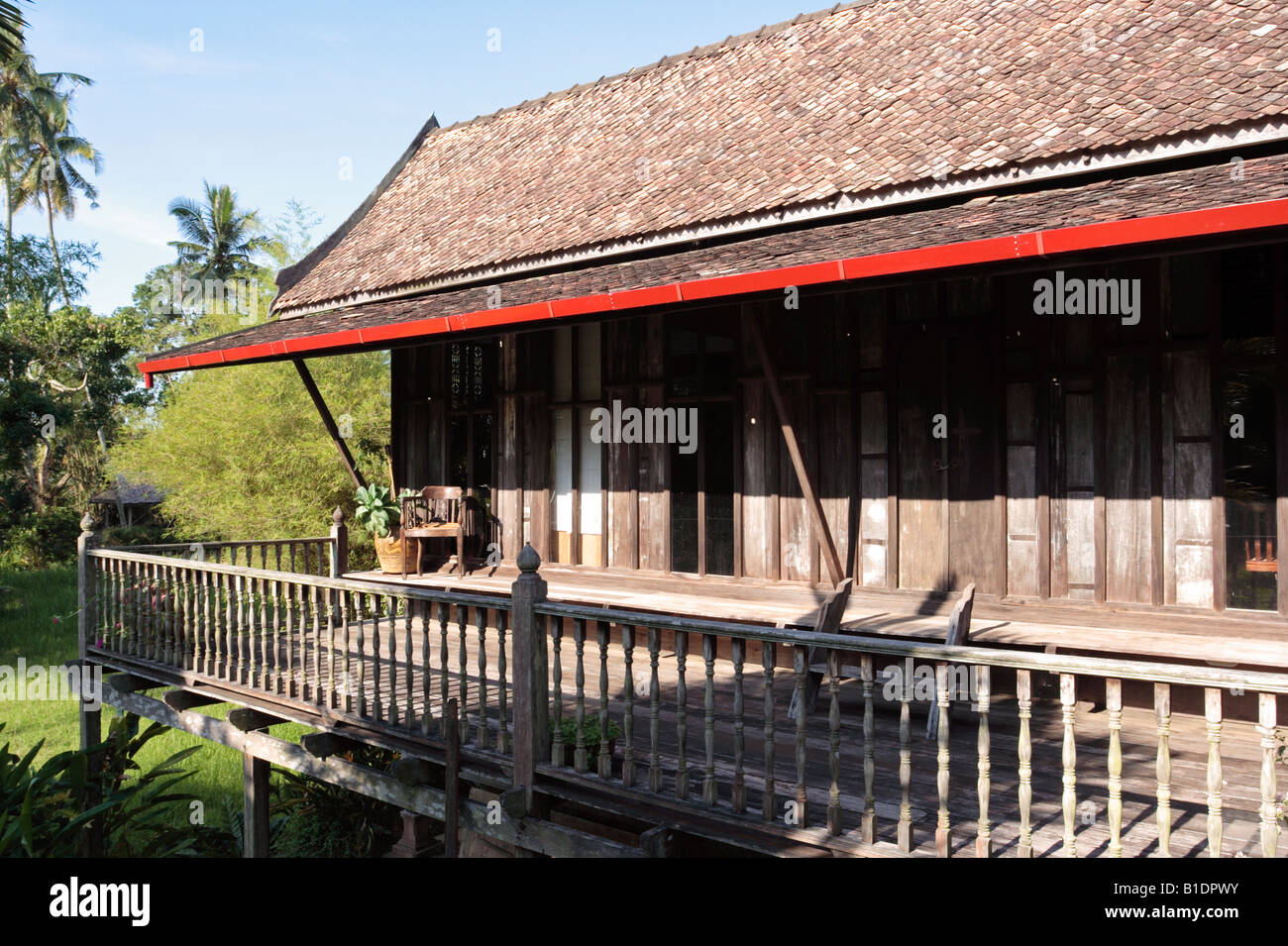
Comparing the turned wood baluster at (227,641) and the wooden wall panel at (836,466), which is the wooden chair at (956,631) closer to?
the wooden wall panel at (836,466)

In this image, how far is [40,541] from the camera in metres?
29.8

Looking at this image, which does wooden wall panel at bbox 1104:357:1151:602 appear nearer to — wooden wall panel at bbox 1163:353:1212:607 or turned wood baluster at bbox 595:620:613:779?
wooden wall panel at bbox 1163:353:1212:607

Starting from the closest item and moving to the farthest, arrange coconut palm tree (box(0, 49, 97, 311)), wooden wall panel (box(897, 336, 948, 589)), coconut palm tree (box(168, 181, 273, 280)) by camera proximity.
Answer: wooden wall panel (box(897, 336, 948, 589))
coconut palm tree (box(0, 49, 97, 311))
coconut palm tree (box(168, 181, 273, 280))

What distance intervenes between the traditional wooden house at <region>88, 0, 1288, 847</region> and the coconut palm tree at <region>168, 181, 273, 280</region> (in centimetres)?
3491

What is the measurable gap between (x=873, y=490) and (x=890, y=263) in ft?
8.37

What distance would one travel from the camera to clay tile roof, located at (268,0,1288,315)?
6547mm

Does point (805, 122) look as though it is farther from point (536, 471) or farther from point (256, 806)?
point (256, 806)

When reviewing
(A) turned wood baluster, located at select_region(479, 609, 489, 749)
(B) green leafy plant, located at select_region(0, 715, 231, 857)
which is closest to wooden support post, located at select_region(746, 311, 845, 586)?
(A) turned wood baluster, located at select_region(479, 609, 489, 749)

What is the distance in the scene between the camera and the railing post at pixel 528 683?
5.00 metres

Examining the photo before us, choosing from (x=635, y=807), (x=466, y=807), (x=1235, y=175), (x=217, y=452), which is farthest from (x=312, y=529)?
(x=1235, y=175)

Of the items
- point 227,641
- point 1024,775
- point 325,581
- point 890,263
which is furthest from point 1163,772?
point 227,641

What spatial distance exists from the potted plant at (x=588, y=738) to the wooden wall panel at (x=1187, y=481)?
159 inches

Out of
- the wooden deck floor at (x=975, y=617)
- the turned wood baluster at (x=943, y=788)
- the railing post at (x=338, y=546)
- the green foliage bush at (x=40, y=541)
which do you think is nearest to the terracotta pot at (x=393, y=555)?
the railing post at (x=338, y=546)
